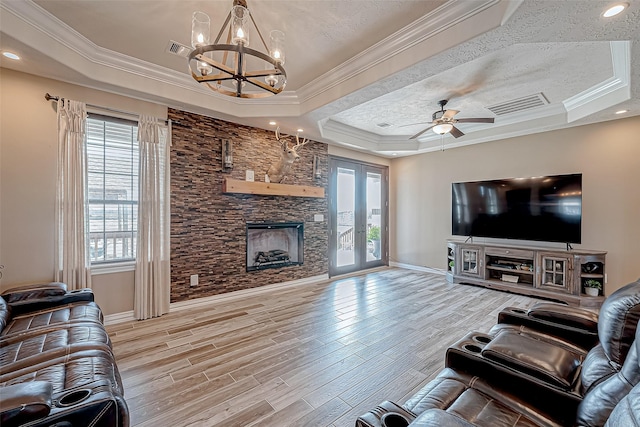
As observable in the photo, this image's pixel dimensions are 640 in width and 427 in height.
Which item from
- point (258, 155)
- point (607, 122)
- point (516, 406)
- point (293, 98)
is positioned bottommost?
point (516, 406)

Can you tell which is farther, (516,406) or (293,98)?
(293,98)

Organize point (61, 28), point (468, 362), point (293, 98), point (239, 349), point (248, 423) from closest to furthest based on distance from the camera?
1. point (468, 362)
2. point (248, 423)
3. point (61, 28)
4. point (239, 349)
5. point (293, 98)

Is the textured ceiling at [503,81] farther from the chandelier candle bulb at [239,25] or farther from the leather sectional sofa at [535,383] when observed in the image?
the leather sectional sofa at [535,383]

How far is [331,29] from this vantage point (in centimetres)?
255

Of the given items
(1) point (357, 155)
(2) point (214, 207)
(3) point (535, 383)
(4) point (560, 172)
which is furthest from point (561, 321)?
(1) point (357, 155)

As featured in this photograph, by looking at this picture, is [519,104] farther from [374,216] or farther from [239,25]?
[239,25]

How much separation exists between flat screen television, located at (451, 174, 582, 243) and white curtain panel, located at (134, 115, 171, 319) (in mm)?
5279

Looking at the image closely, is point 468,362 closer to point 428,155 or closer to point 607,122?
point 607,122

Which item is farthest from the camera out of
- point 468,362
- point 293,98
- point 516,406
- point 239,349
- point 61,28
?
point 293,98

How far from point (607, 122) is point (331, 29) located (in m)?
4.62

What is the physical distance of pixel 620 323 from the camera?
121cm

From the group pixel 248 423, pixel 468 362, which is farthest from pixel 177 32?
pixel 468 362

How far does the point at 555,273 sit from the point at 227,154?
5540 mm

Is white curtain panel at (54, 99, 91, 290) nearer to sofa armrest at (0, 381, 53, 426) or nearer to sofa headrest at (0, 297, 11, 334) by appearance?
sofa headrest at (0, 297, 11, 334)
